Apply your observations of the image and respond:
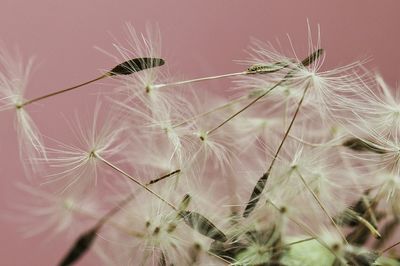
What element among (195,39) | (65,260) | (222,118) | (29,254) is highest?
(195,39)

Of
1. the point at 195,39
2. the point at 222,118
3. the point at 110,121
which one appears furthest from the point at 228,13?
the point at 110,121

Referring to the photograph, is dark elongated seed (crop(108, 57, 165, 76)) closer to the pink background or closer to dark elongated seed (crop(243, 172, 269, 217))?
dark elongated seed (crop(243, 172, 269, 217))

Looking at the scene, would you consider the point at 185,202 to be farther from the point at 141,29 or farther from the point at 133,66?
the point at 141,29

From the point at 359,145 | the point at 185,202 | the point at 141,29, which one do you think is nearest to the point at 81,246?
the point at 185,202

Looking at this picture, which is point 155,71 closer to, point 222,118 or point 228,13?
point 222,118

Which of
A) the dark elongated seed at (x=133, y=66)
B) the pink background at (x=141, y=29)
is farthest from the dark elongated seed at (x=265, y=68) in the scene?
the pink background at (x=141, y=29)

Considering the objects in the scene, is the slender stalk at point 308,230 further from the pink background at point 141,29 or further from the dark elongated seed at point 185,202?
the pink background at point 141,29

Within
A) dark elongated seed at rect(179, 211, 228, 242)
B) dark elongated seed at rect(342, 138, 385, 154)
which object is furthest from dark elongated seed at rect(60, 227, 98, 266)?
dark elongated seed at rect(342, 138, 385, 154)
